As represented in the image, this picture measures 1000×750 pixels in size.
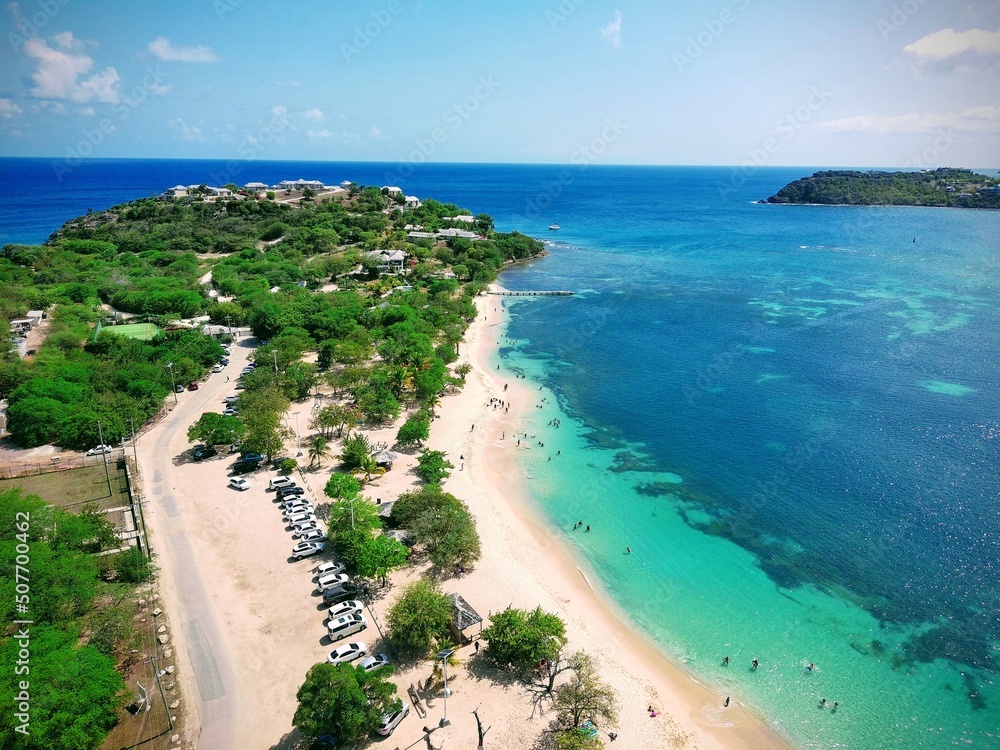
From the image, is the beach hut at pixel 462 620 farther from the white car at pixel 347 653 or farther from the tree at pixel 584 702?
the tree at pixel 584 702

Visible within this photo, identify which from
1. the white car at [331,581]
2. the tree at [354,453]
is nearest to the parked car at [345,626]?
the white car at [331,581]

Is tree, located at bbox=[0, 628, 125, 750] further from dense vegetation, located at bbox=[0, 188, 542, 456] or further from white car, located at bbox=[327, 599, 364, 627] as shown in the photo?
dense vegetation, located at bbox=[0, 188, 542, 456]

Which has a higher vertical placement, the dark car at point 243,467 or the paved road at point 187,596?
the dark car at point 243,467

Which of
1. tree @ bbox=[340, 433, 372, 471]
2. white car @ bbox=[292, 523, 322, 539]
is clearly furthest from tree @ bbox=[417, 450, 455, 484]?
white car @ bbox=[292, 523, 322, 539]

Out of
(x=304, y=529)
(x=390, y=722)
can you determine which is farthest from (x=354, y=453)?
(x=390, y=722)

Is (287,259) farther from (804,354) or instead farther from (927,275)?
(927,275)
